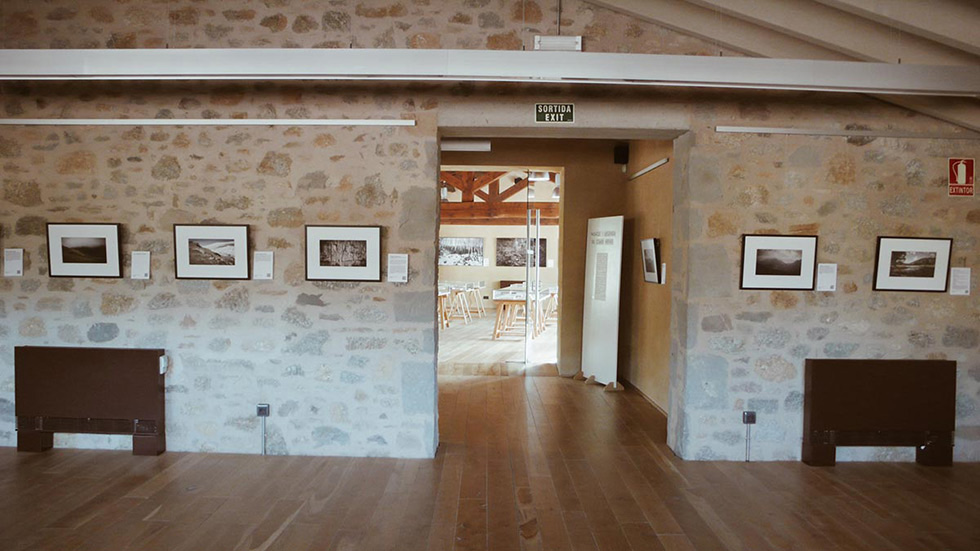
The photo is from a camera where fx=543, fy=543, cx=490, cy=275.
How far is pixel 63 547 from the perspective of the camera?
2787 millimetres

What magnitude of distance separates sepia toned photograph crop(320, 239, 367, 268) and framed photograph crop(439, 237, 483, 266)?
37.6ft

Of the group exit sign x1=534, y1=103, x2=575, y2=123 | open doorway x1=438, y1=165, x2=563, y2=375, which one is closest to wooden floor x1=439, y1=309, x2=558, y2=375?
open doorway x1=438, y1=165, x2=563, y2=375

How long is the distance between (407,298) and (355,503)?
56.6 inches

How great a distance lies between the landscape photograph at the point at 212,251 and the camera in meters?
4.07

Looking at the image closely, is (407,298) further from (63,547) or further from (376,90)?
(63,547)

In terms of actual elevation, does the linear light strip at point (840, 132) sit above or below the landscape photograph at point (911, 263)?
above

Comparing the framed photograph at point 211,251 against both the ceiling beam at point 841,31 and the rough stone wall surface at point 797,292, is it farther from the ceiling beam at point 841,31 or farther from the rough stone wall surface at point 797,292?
the ceiling beam at point 841,31

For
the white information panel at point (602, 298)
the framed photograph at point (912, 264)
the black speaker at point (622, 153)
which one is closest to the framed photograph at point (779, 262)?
the framed photograph at point (912, 264)

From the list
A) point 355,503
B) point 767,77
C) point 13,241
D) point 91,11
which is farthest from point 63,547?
point 767,77

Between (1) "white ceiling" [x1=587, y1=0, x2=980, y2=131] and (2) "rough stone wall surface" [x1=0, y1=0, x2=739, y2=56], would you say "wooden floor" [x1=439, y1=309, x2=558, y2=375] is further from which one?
(1) "white ceiling" [x1=587, y1=0, x2=980, y2=131]

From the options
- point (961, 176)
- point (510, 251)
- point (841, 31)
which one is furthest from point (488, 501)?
point (510, 251)

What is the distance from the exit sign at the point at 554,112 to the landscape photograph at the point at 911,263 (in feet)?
8.74

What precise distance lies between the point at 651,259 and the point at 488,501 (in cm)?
342

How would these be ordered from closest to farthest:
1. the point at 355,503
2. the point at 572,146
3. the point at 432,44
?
1. the point at 355,503
2. the point at 432,44
3. the point at 572,146
